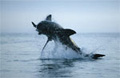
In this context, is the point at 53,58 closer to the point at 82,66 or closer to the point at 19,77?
the point at 82,66

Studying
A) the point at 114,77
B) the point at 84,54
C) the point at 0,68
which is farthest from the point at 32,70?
the point at 84,54

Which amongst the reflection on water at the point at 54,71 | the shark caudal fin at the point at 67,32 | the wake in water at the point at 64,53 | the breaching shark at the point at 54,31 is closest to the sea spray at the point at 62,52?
the wake in water at the point at 64,53

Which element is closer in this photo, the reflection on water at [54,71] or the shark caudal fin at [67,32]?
the reflection on water at [54,71]

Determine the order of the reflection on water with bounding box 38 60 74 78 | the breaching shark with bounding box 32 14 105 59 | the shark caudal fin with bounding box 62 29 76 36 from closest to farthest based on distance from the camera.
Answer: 1. the reflection on water with bounding box 38 60 74 78
2. the breaching shark with bounding box 32 14 105 59
3. the shark caudal fin with bounding box 62 29 76 36

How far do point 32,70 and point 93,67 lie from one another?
421cm

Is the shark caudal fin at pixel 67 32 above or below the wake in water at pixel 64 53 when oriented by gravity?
above

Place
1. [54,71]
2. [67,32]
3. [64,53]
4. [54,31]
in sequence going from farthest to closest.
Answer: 1. [64,53]
2. [67,32]
3. [54,31]
4. [54,71]

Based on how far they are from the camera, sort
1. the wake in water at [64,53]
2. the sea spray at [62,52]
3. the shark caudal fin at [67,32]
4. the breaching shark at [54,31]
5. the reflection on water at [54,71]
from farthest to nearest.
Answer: the wake in water at [64,53] < the sea spray at [62,52] < the shark caudal fin at [67,32] < the breaching shark at [54,31] < the reflection on water at [54,71]

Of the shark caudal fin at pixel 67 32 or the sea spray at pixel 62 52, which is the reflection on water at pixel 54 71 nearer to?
the shark caudal fin at pixel 67 32

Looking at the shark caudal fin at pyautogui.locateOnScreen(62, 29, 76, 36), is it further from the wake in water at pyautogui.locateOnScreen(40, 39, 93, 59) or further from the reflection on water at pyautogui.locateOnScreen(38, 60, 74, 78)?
the reflection on water at pyautogui.locateOnScreen(38, 60, 74, 78)

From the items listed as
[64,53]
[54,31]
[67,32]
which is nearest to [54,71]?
[54,31]

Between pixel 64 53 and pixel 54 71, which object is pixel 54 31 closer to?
pixel 64 53

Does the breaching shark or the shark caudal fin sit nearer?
the breaching shark

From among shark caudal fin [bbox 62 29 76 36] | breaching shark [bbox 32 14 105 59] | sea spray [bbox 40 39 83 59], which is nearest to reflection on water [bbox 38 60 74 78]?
breaching shark [bbox 32 14 105 59]
